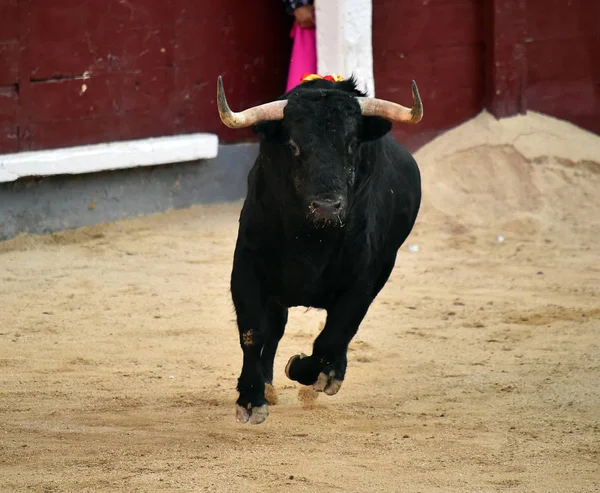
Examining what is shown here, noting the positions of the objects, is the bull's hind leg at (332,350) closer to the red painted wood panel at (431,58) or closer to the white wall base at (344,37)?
the white wall base at (344,37)

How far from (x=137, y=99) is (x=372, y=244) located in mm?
3588

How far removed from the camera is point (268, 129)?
11.3ft

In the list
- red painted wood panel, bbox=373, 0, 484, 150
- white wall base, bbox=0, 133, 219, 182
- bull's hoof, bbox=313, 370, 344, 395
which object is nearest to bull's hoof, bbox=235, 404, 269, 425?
bull's hoof, bbox=313, 370, 344, 395

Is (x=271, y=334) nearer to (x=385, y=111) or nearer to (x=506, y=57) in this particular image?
(x=385, y=111)

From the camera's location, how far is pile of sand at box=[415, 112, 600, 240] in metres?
7.38

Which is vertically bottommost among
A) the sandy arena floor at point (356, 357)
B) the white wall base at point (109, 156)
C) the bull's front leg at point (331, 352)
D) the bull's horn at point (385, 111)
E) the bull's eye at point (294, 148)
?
the sandy arena floor at point (356, 357)

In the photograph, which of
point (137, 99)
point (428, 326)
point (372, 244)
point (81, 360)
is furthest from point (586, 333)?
point (137, 99)

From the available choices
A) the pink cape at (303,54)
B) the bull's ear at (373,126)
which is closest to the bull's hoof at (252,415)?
the bull's ear at (373,126)

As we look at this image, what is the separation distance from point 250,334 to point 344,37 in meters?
4.04

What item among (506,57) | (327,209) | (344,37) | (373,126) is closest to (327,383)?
(327,209)

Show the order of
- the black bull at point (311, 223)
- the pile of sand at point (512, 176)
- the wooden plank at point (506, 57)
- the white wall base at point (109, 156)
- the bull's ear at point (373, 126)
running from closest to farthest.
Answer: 1. the black bull at point (311, 223)
2. the bull's ear at point (373, 126)
3. the white wall base at point (109, 156)
4. the pile of sand at point (512, 176)
5. the wooden plank at point (506, 57)

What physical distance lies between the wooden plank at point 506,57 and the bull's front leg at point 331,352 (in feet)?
14.6

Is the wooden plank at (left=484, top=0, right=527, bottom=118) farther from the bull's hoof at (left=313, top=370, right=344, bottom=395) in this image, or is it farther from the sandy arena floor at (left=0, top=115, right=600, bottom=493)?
the bull's hoof at (left=313, top=370, right=344, bottom=395)

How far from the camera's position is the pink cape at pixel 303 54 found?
24.3 feet
